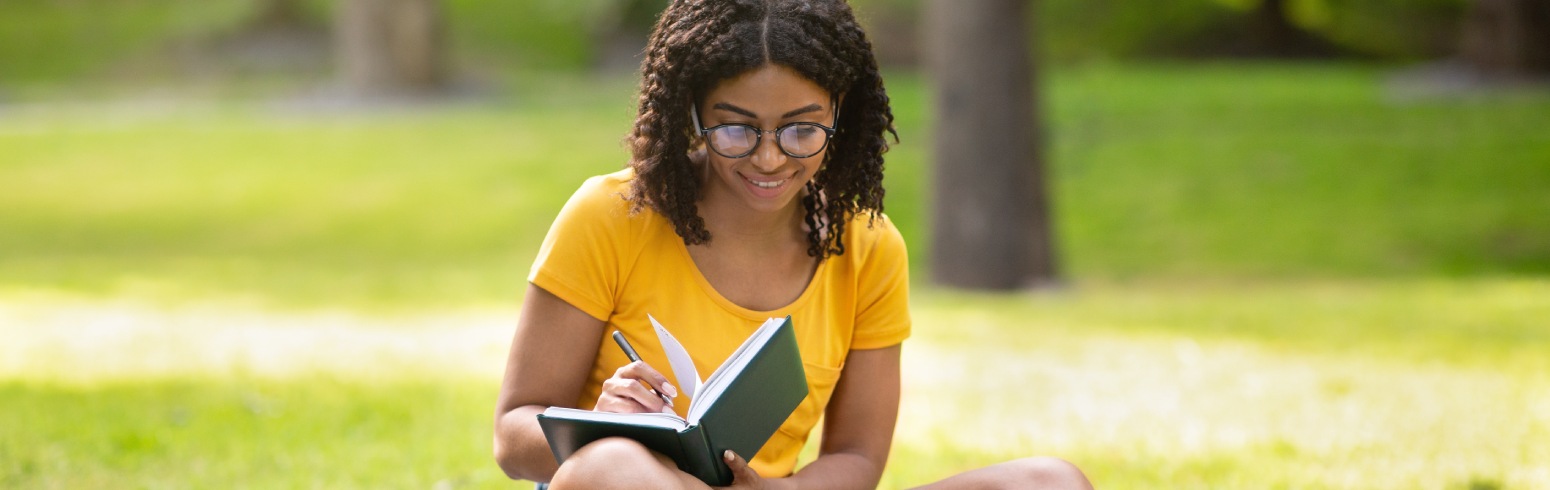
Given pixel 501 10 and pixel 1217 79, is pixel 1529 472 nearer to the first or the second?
pixel 1217 79

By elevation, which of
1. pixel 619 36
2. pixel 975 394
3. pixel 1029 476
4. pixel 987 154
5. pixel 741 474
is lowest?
pixel 975 394

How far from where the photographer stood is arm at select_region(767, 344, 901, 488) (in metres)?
3.37

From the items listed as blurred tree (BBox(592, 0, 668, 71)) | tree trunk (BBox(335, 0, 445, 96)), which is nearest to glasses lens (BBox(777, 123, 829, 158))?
tree trunk (BBox(335, 0, 445, 96))

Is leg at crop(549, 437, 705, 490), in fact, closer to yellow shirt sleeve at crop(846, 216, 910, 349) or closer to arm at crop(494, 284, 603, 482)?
arm at crop(494, 284, 603, 482)

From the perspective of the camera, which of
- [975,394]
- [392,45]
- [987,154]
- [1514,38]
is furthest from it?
[392,45]

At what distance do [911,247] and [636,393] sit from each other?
39.6ft

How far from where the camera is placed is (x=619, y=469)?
274 centimetres

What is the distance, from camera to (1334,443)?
5.86 metres

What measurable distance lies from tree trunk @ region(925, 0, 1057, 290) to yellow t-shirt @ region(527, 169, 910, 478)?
27.7ft

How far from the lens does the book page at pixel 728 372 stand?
107 inches

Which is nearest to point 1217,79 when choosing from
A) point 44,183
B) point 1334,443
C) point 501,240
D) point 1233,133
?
point 1233,133

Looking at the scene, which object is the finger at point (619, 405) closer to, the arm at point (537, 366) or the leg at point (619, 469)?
the leg at point (619, 469)

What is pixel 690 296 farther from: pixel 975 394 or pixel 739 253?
pixel 975 394

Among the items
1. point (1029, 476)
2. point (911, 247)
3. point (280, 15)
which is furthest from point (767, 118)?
point (280, 15)
